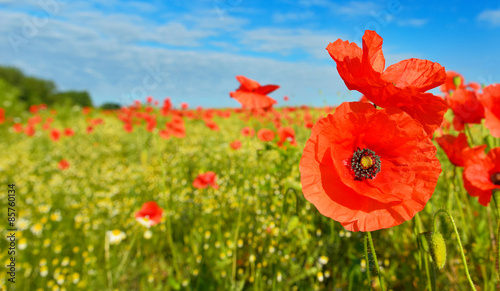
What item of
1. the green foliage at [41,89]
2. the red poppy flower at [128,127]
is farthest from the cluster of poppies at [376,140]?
the green foliage at [41,89]

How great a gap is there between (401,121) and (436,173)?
158mm

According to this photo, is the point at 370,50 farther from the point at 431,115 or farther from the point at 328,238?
the point at 328,238

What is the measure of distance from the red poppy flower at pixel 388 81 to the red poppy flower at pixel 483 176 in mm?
674

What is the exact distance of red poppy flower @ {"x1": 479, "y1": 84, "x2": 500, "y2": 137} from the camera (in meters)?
1.45

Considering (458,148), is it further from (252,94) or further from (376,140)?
(252,94)

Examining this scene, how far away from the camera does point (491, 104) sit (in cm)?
149

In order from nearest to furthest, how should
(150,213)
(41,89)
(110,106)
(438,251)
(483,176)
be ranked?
(438,251) < (483,176) < (150,213) < (110,106) < (41,89)

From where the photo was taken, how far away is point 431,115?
2.70 ft

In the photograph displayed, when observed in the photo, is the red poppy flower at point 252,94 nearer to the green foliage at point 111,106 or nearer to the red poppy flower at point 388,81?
the red poppy flower at point 388,81

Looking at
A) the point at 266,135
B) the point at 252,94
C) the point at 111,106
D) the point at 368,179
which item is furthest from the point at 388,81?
the point at 111,106

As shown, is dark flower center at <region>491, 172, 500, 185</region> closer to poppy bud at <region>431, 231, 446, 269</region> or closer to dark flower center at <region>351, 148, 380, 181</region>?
poppy bud at <region>431, 231, 446, 269</region>

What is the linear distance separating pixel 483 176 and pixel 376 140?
2.64 feet

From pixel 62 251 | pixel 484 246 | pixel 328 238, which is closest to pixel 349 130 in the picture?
pixel 328 238

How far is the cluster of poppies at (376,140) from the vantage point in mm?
770
